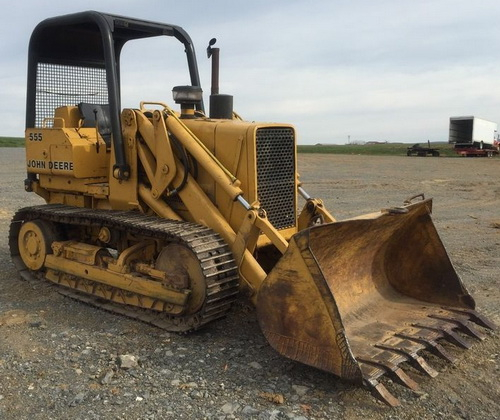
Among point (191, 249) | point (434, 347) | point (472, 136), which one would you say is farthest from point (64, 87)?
point (472, 136)

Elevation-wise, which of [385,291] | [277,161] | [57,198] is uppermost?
[277,161]

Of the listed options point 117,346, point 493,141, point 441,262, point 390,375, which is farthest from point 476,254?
point 493,141

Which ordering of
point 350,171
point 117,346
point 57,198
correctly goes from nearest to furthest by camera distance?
point 117,346, point 57,198, point 350,171

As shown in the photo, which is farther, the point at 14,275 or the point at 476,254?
the point at 476,254

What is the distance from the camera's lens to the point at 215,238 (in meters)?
5.09

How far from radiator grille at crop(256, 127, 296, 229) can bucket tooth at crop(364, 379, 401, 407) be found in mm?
2257

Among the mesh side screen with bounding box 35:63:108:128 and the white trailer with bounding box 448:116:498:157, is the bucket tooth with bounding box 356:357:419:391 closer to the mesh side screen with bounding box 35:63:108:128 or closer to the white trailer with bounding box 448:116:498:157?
the mesh side screen with bounding box 35:63:108:128

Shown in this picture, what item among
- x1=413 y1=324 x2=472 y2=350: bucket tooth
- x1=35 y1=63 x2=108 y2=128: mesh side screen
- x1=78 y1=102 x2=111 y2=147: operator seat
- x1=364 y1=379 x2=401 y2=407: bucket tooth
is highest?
x1=35 y1=63 x2=108 y2=128: mesh side screen

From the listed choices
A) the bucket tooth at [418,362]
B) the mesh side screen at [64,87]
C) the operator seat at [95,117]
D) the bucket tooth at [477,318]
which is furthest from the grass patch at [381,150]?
the bucket tooth at [418,362]

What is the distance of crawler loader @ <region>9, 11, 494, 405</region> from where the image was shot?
166 inches

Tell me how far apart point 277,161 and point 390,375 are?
2.47 metres

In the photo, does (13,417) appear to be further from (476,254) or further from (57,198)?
(476,254)

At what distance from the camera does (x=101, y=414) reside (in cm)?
374

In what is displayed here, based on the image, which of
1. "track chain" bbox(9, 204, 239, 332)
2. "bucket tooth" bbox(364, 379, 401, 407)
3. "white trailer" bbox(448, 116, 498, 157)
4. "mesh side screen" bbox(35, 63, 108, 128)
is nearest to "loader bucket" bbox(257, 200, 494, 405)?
"bucket tooth" bbox(364, 379, 401, 407)
